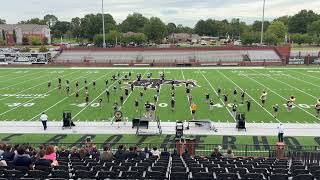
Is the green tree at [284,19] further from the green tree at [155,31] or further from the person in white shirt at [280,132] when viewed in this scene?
the person in white shirt at [280,132]

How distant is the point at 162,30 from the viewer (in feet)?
360

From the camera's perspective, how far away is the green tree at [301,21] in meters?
136

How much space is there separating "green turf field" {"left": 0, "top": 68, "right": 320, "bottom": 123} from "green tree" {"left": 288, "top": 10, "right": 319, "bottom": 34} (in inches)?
3845

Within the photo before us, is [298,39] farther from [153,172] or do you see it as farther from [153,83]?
[153,172]

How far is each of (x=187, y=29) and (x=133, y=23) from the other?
50612mm

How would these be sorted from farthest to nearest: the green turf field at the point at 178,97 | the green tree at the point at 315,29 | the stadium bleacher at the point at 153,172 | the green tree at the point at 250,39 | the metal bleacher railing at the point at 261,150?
the green tree at the point at 315,29 → the green tree at the point at 250,39 → the green turf field at the point at 178,97 → the metal bleacher railing at the point at 261,150 → the stadium bleacher at the point at 153,172

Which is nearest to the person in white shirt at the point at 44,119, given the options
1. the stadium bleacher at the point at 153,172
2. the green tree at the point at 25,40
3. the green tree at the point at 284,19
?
the stadium bleacher at the point at 153,172

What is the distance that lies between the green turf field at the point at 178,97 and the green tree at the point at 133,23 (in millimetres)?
101657

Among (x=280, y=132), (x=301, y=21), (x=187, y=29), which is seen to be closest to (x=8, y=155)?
(x=280, y=132)

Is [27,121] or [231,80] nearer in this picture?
[27,121]

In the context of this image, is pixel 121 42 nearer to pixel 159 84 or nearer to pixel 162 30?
pixel 162 30

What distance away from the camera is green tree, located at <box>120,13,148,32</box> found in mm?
146250

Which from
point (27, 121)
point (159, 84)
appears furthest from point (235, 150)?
point (159, 84)

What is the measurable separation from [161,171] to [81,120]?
1506cm
